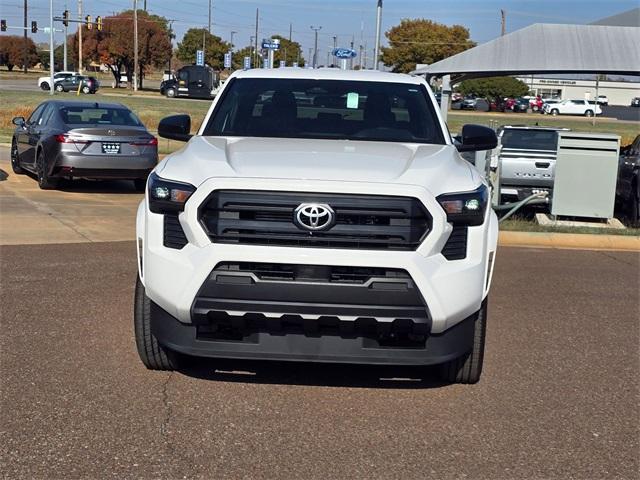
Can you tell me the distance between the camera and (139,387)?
511cm

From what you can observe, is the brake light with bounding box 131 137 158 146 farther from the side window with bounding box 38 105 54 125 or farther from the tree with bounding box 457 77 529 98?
the tree with bounding box 457 77 529 98

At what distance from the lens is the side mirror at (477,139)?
241 inches

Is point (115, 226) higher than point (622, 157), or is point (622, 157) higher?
point (622, 157)

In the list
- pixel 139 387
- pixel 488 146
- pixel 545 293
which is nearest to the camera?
pixel 139 387

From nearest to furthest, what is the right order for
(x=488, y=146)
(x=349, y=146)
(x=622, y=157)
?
(x=349, y=146) → (x=488, y=146) → (x=622, y=157)

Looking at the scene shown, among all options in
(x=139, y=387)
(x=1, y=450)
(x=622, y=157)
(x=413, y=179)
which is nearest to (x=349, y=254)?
(x=413, y=179)

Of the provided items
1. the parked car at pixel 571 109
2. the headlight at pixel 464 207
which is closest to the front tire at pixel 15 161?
the headlight at pixel 464 207

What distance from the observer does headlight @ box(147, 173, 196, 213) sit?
4.57 metres

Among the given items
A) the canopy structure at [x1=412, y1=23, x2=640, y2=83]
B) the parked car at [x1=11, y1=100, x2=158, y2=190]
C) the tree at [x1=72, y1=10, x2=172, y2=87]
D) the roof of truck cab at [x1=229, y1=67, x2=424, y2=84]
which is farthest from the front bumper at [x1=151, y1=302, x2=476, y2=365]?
the tree at [x1=72, y1=10, x2=172, y2=87]

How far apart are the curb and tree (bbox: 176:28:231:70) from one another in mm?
95146

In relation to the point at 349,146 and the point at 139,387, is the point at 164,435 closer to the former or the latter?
the point at 139,387

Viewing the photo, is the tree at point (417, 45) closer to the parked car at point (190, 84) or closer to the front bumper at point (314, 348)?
the parked car at point (190, 84)

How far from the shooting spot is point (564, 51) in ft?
47.9

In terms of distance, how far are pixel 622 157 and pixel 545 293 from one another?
23.4 ft
